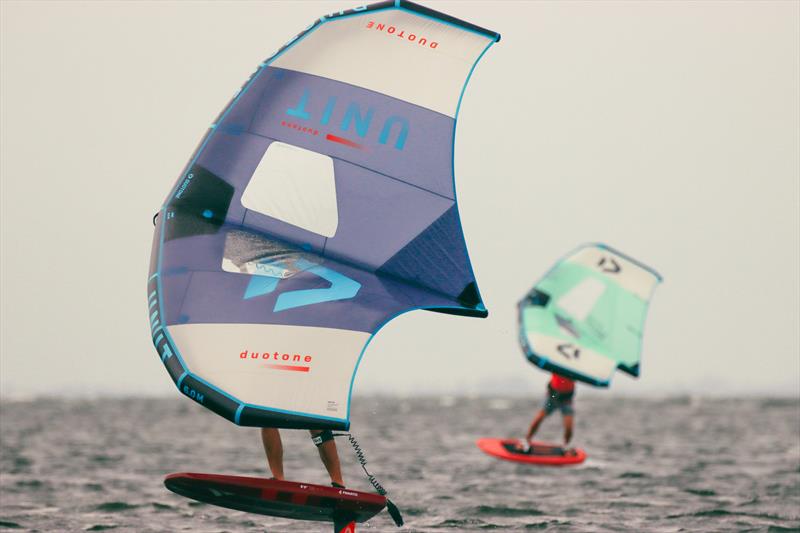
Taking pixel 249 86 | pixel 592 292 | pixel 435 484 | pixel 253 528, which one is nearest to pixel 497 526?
pixel 253 528

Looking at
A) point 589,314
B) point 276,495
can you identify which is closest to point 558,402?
point 589,314

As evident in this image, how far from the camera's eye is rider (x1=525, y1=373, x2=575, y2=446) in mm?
20500

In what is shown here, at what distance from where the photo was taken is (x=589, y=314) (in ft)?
73.7

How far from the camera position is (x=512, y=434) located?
127ft

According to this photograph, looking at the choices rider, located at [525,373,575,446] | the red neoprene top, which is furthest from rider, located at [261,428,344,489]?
the red neoprene top

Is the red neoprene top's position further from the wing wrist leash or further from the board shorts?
the wing wrist leash

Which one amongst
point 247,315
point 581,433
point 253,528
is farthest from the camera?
point 581,433

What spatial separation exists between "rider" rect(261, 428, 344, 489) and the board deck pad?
0.62 feet

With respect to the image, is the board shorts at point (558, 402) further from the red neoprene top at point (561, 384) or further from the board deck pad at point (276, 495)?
the board deck pad at point (276, 495)

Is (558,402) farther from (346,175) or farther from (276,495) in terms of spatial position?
(276,495)

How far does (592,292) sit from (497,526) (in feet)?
36.7

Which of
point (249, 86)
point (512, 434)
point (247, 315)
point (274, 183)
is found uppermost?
point (249, 86)

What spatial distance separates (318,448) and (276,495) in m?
0.58

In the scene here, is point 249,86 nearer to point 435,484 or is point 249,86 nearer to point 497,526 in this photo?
point 497,526
